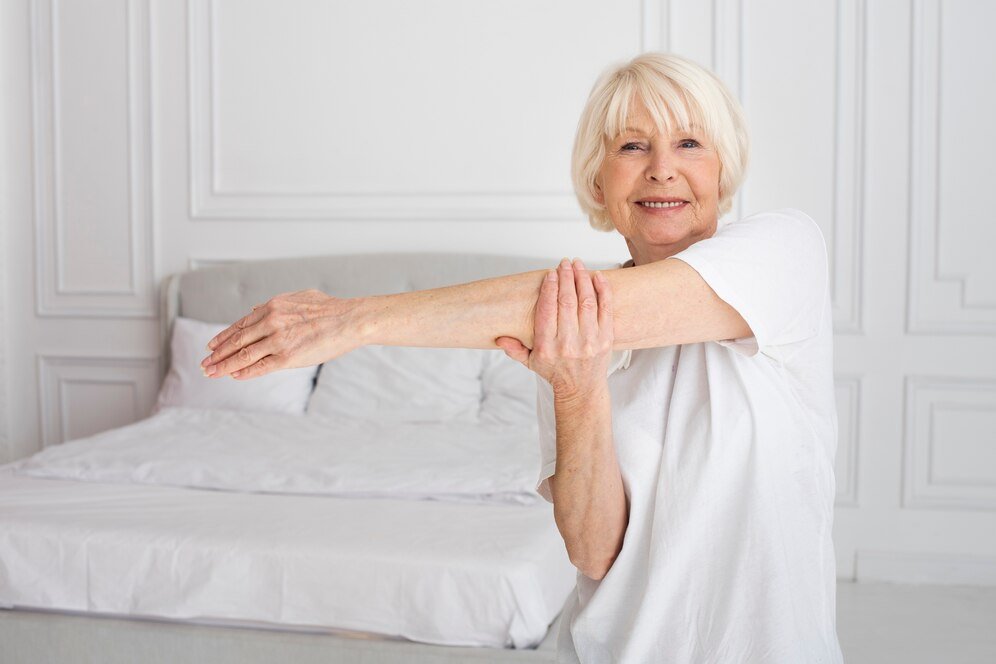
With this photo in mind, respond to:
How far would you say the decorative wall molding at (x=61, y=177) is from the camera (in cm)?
417

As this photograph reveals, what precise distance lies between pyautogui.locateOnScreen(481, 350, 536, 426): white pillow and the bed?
48 centimetres

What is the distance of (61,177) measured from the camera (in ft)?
14.0

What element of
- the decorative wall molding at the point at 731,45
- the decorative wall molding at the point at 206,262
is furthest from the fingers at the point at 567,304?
the decorative wall molding at the point at 206,262

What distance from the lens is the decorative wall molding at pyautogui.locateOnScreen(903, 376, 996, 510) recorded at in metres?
3.50

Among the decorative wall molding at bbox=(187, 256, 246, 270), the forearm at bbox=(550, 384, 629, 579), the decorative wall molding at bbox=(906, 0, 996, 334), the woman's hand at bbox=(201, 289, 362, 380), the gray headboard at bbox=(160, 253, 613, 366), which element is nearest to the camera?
the woman's hand at bbox=(201, 289, 362, 380)

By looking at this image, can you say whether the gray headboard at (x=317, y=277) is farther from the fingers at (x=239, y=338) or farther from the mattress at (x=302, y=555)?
the fingers at (x=239, y=338)

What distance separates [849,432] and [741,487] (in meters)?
2.67

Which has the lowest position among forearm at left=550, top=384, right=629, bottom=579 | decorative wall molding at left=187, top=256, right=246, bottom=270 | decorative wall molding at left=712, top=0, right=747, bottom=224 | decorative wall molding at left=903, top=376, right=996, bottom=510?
decorative wall molding at left=903, top=376, right=996, bottom=510

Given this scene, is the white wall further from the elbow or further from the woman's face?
the elbow

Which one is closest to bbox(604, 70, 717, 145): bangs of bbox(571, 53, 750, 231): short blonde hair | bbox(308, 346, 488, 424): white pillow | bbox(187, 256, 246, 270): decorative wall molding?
bbox(571, 53, 750, 231): short blonde hair

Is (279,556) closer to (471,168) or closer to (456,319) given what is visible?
(456,319)

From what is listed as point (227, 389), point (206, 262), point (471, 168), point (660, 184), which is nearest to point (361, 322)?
point (660, 184)

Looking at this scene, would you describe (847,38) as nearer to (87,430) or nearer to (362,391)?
(362,391)

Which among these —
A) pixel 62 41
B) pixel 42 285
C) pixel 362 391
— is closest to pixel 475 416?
pixel 362 391
